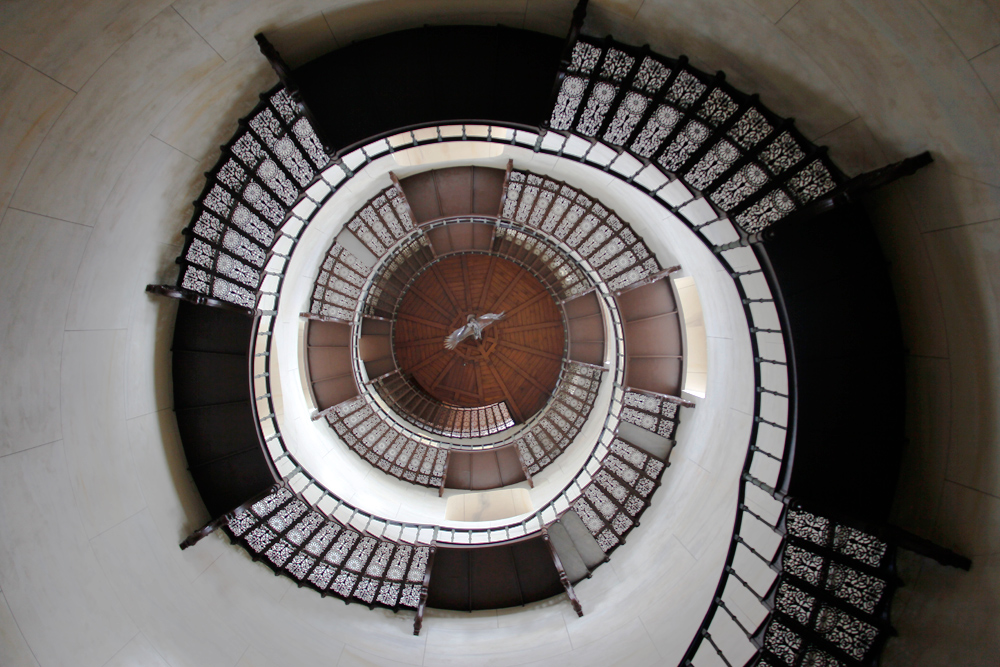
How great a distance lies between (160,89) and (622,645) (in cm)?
1232

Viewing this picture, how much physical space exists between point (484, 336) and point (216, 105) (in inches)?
437

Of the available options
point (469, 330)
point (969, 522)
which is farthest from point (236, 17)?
point (969, 522)

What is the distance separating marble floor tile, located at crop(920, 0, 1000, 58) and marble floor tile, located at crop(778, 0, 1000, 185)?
48 millimetres

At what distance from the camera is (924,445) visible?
5254 millimetres

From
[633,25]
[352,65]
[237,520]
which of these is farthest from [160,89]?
[237,520]

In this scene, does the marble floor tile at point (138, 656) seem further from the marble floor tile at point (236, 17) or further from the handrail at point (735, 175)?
the marble floor tile at point (236, 17)

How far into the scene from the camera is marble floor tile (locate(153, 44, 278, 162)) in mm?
5488

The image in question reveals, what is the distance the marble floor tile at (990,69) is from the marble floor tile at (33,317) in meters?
9.73

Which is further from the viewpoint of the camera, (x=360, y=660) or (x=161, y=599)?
(x=360, y=660)

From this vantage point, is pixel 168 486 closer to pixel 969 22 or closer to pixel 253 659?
pixel 253 659

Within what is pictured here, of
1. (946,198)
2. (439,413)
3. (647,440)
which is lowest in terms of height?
(439,413)

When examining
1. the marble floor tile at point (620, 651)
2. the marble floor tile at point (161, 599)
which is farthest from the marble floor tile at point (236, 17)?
the marble floor tile at point (620, 651)

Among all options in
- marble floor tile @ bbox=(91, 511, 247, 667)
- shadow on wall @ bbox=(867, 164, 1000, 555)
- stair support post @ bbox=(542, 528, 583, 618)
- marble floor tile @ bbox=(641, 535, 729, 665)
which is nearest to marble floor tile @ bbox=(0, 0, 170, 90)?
marble floor tile @ bbox=(91, 511, 247, 667)

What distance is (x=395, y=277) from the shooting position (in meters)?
13.3
